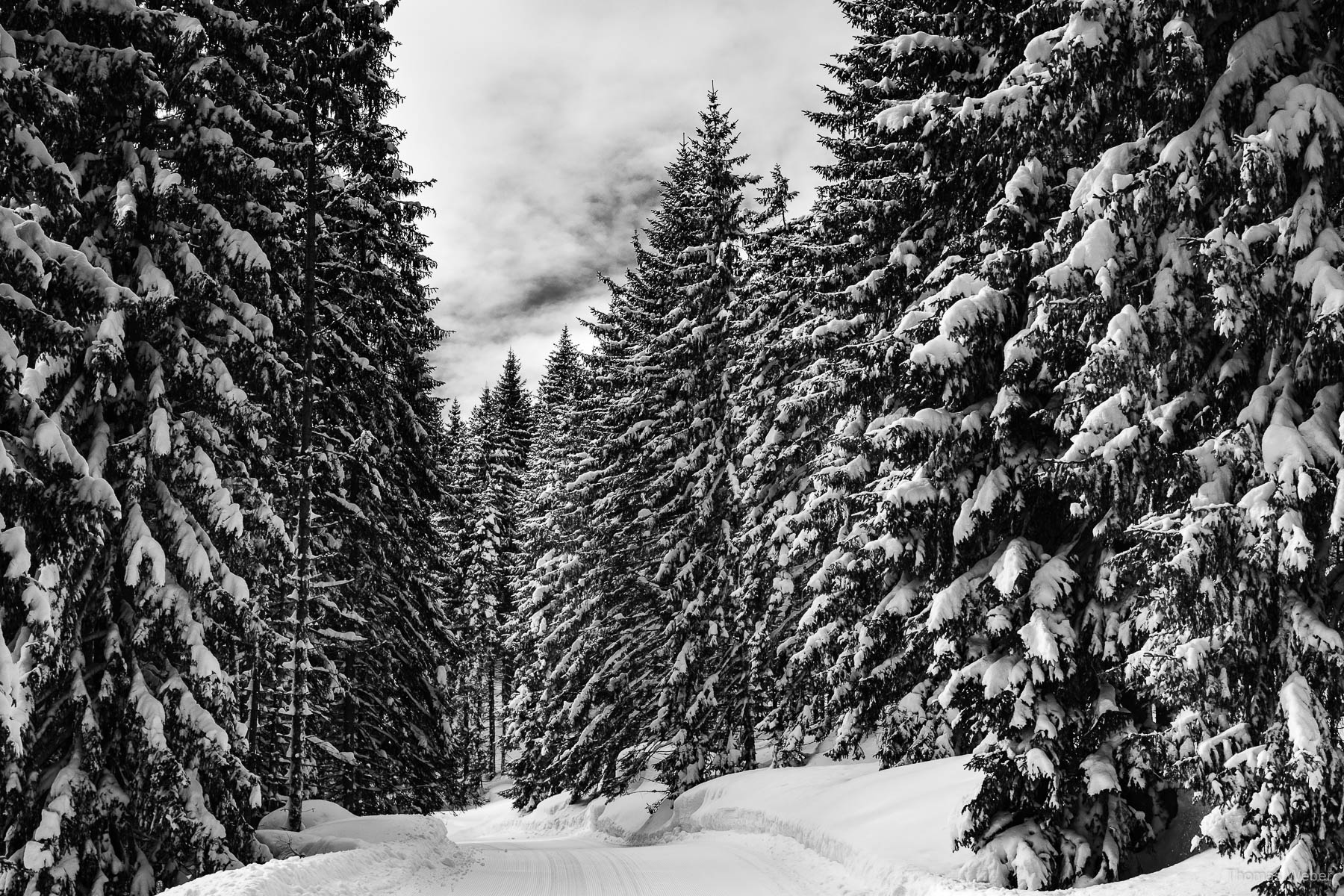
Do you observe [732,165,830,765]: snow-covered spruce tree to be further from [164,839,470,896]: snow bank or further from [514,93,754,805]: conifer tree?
[164,839,470,896]: snow bank

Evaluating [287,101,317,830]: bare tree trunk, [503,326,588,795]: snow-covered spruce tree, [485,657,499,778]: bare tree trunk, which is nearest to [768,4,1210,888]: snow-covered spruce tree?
[287,101,317,830]: bare tree trunk

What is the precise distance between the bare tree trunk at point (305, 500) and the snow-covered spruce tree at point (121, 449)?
2595mm

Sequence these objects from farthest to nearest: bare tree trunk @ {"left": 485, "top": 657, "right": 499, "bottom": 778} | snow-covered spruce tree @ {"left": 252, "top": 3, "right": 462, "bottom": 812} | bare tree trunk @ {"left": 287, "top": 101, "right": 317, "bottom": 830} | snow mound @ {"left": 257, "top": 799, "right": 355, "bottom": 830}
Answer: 1. bare tree trunk @ {"left": 485, "top": 657, "right": 499, "bottom": 778}
2. snow-covered spruce tree @ {"left": 252, "top": 3, "right": 462, "bottom": 812}
3. snow mound @ {"left": 257, "top": 799, "right": 355, "bottom": 830}
4. bare tree trunk @ {"left": 287, "top": 101, "right": 317, "bottom": 830}

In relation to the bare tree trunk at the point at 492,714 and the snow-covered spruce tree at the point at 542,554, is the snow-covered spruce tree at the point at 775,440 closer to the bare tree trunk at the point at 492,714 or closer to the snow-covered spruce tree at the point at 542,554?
the snow-covered spruce tree at the point at 542,554

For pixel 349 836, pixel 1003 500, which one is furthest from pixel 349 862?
pixel 1003 500

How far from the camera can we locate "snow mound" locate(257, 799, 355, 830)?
15625 millimetres

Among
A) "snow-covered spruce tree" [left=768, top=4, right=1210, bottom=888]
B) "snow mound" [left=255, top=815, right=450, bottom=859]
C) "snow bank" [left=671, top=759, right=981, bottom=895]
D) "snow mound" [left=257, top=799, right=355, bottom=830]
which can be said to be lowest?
"snow bank" [left=671, top=759, right=981, bottom=895]

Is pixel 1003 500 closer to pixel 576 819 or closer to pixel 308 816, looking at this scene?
pixel 308 816

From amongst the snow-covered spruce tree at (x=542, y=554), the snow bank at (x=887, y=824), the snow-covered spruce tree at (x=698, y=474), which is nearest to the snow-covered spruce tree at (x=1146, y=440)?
the snow bank at (x=887, y=824)

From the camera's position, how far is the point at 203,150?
12.5 m

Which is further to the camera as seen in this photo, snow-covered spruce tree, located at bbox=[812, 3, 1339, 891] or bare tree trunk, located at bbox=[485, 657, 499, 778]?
bare tree trunk, located at bbox=[485, 657, 499, 778]

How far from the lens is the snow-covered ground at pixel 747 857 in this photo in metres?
9.17

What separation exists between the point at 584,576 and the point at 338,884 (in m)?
14.9

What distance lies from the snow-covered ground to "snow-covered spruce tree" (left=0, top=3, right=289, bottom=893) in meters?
2.25
